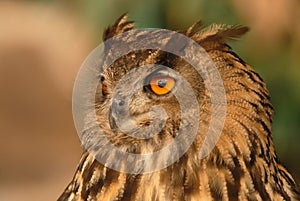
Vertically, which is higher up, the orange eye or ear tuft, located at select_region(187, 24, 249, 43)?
ear tuft, located at select_region(187, 24, 249, 43)

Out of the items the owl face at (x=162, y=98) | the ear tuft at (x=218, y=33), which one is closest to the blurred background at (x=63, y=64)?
the ear tuft at (x=218, y=33)

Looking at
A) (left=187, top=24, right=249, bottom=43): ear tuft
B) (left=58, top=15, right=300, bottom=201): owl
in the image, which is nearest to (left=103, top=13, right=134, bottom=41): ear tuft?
(left=58, top=15, right=300, bottom=201): owl

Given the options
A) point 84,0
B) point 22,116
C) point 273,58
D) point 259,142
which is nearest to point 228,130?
point 259,142

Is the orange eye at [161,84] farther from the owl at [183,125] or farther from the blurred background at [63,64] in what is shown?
the blurred background at [63,64]

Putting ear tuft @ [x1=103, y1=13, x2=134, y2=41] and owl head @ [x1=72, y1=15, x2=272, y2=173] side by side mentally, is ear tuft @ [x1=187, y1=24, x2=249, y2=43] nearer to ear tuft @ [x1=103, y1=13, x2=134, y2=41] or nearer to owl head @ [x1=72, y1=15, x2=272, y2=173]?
owl head @ [x1=72, y1=15, x2=272, y2=173]

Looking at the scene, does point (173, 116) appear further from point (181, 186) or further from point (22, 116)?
point (22, 116)

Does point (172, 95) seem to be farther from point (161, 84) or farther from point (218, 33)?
point (218, 33)

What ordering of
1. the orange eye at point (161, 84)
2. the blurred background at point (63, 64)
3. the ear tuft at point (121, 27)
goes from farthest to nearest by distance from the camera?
the blurred background at point (63, 64) < the ear tuft at point (121, 27) < the orange eye at point (161, 84)
